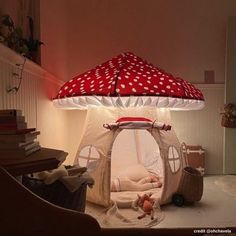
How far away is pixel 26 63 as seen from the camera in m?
1.86

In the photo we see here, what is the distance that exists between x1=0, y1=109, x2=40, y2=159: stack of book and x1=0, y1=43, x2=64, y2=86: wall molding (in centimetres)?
65

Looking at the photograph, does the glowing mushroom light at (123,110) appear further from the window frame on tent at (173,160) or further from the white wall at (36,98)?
the white wall at (36,98)

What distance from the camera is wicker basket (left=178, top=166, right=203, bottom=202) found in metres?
2.16

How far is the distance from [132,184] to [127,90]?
34.1 inches

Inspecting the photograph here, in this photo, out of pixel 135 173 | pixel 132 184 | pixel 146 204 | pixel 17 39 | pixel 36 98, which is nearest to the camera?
pixel 17 39

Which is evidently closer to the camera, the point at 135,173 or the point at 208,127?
the point at 135,173

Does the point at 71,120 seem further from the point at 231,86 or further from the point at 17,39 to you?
the point at 231,86

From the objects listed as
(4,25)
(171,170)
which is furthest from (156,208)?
(4,25)

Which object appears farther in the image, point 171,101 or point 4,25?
point 171,101

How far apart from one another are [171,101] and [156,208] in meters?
0.77

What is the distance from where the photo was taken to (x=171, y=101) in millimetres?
2145

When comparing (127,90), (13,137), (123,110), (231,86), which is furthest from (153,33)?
(13,137)

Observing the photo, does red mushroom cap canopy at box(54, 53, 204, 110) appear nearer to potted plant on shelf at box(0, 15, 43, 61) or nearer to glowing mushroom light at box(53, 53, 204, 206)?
glowing mushroom light at box(53, 53, 204, 206)

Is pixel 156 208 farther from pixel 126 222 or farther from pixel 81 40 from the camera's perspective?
pixel 81 40
